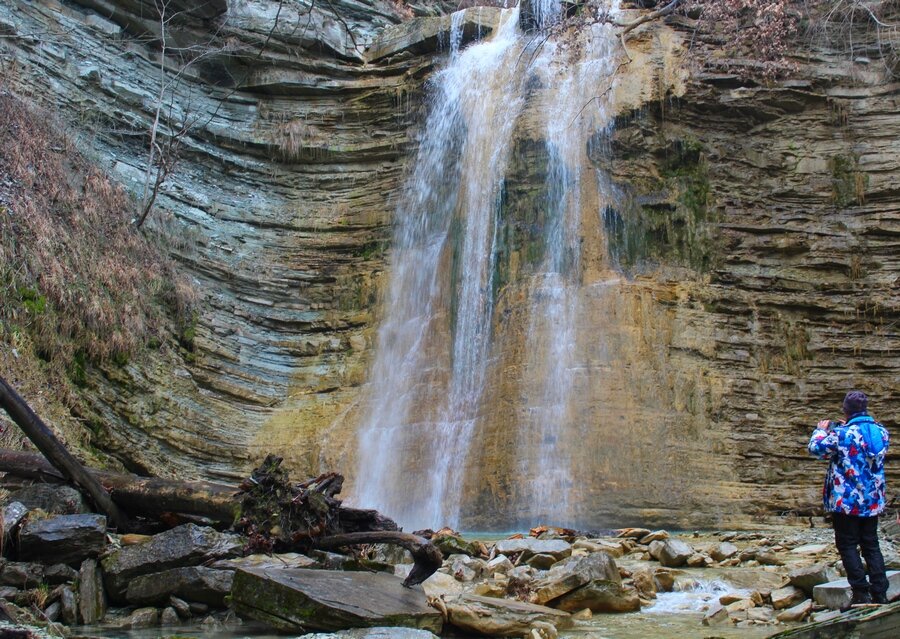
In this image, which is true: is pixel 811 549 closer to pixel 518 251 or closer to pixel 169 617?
pixel 169 617

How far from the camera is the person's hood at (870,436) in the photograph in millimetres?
5320

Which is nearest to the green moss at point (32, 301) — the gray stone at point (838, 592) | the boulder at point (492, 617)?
the boulder at point (492, 617)

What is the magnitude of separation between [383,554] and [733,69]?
42.7 feet

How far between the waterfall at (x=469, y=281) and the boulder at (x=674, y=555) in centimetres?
504

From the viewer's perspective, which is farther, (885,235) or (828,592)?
(885,235)

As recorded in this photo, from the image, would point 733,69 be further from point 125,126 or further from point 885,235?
point 125,126

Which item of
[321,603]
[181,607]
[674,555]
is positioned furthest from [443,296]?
[321,603]

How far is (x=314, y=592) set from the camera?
14.3 feet

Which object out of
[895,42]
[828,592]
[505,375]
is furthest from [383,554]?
[895,42]

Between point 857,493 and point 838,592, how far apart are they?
0.66 metres

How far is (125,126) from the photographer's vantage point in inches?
669

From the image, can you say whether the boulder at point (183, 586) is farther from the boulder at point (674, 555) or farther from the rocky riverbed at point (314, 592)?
the boulder at point (674, 555)

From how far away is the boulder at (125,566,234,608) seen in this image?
505 cm

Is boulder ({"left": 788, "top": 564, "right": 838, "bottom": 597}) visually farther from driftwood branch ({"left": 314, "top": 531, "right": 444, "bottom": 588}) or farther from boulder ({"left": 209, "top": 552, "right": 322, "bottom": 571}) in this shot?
boulder ({"left": 209, "top": 552, "right": 322, "bottom": 571})
